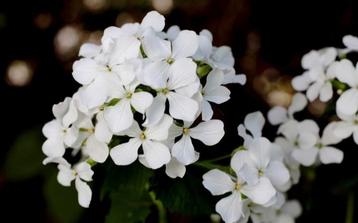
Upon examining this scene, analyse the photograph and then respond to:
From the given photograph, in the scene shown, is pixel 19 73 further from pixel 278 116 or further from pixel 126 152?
pixel 126 152

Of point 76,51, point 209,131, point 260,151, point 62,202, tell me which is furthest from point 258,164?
point 76,51

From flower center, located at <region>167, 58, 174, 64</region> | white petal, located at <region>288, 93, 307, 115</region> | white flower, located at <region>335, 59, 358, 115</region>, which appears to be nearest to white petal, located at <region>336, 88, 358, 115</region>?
white flower, located at <region>335, 59, 358, 115</region>

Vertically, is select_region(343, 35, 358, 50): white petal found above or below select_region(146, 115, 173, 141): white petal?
above

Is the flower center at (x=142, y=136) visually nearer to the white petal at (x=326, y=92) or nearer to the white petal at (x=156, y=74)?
the white petal at (x=156, y=74)

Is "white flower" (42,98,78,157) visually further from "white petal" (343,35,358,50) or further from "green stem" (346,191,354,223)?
"green stem" (346,191,354,223)

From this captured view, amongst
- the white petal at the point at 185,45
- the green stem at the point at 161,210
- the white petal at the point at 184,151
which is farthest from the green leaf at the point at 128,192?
the white petal at the point at 185,45

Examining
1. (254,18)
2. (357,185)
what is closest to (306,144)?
(357,185)

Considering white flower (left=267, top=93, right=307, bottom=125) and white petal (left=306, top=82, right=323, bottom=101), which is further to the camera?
white flower (left=267, top=93, right=307, bottom=125)
